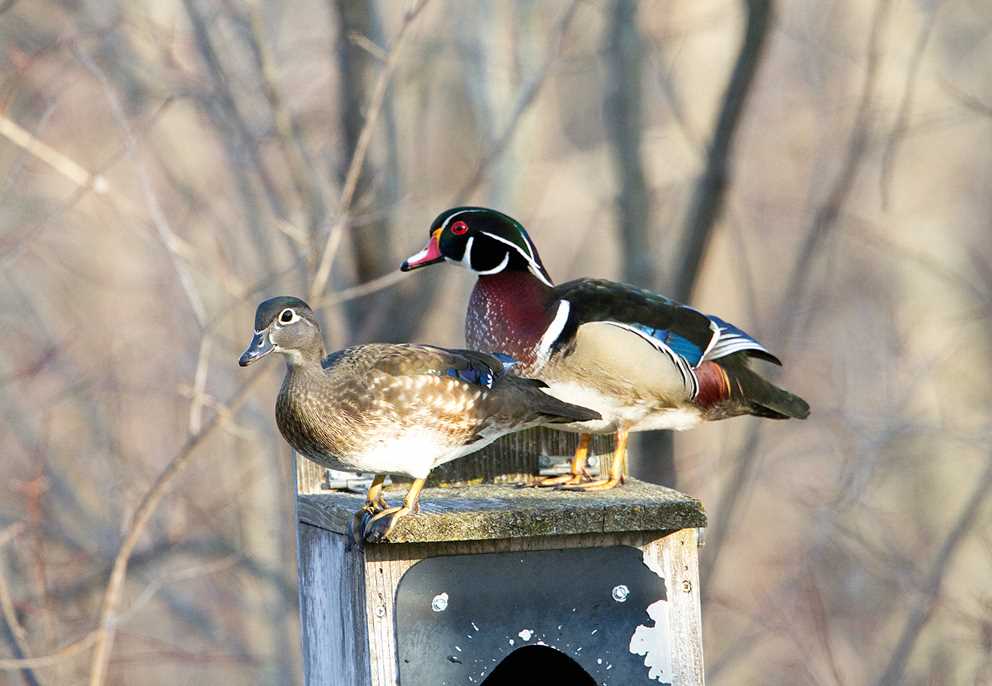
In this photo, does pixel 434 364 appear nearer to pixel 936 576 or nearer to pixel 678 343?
pixel 678 343

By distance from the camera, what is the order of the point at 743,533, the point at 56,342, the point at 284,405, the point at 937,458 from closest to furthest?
the point at 284,405
the point at 56,342
the point at 937,458
the point at 743,533

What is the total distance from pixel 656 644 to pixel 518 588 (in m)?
0.31

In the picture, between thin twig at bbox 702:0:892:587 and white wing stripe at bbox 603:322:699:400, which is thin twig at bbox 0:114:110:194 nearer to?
white wing stripe at bbox 603:322:699:400

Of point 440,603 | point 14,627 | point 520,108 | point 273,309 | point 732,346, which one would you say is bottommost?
point 14,627

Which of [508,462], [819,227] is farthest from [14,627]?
[819,227]

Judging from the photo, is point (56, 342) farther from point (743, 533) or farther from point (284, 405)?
point (284, 405)

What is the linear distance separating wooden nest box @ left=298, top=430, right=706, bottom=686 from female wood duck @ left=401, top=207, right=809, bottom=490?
236mm

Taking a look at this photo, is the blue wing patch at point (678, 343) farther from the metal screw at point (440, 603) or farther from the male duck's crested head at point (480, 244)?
the metal screw at point (440, 603)

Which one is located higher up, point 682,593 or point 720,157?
point 720,157

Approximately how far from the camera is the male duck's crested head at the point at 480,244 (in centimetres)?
290

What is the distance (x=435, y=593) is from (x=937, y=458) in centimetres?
631

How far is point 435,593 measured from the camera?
2555mm

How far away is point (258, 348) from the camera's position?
7.86 feet

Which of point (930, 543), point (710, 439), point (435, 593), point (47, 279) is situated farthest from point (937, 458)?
point (435, 593)
